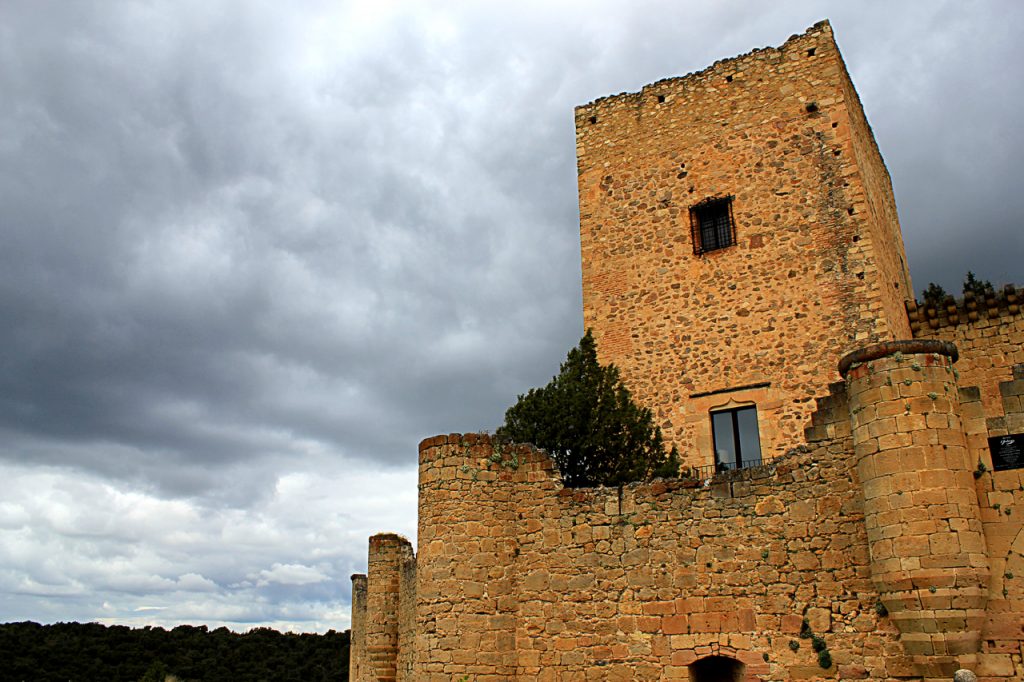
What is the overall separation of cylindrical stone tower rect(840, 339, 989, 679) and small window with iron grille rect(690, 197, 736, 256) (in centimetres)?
817

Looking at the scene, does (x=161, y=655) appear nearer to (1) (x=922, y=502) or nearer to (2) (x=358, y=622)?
(2) (x=358, y=622)

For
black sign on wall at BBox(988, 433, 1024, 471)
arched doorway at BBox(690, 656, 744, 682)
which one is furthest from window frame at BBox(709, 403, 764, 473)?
black sign on wall at BBox(988, 433, 1024, 471)

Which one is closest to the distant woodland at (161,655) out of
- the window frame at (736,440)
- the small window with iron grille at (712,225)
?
the window frame at (736,440)

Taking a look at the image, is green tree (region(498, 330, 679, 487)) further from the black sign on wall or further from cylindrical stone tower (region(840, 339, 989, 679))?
the black sign on wall

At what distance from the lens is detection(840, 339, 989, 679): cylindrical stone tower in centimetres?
850

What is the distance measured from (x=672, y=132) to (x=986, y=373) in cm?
782

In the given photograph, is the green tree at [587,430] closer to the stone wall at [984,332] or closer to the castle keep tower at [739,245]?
the castle keep tower at [739,245]

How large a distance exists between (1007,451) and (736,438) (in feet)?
23.3

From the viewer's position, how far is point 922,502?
8688 mm

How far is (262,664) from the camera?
171 ft

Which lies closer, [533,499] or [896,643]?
[896,643]

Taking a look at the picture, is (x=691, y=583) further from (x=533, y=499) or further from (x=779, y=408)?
(x=779, y=408)

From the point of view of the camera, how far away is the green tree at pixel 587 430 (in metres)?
14.1

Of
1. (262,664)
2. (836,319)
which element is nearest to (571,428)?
(836,319)
